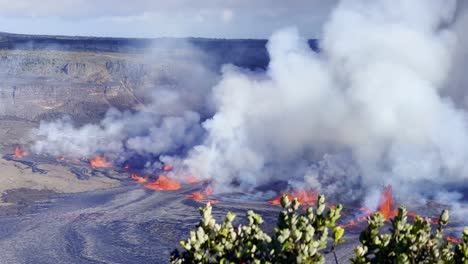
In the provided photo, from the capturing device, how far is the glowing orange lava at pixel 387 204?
50644mm

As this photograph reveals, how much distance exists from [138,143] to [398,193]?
44587 mm

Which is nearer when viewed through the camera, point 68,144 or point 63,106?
point 68,144

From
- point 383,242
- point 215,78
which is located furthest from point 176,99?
point 383,242

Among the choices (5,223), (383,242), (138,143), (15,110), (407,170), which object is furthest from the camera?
(15,110)

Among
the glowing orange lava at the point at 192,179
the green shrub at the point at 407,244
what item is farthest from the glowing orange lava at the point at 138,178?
the green shrub at the point at 407,244

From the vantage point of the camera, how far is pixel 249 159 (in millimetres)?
71312

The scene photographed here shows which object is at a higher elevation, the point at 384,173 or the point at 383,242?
the point at 384,173

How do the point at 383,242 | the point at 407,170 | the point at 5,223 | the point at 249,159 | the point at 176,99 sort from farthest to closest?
the point at 176,99
the point at 249,159
the point at 407,170
the point at 5,223
the point at 383,242

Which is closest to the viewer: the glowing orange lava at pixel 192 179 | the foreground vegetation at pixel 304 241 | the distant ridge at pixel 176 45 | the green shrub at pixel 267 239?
the green shrub at pixel 267 239

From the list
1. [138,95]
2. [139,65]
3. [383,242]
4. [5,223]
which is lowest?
[5,223]

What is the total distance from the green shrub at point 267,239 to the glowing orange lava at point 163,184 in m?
54.3

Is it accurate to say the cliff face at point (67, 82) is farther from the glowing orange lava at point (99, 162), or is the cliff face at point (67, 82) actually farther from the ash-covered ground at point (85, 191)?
the glowing orange lava at point (99, 162)

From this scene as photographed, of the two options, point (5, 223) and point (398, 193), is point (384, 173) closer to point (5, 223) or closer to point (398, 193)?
point (398, 193)

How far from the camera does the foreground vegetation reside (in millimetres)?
9984
